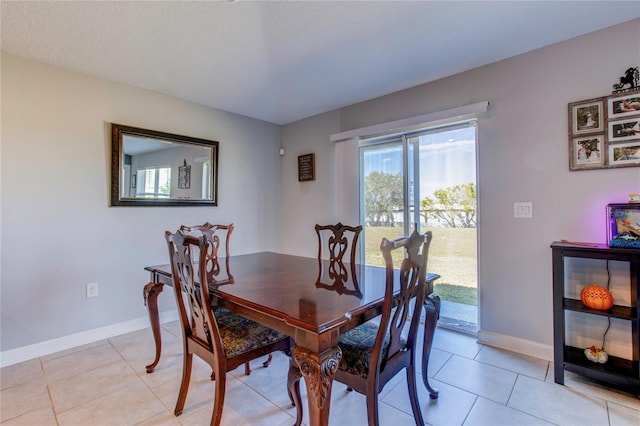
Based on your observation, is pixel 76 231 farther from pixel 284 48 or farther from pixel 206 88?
pixel 284 48

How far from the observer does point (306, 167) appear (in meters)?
3.92

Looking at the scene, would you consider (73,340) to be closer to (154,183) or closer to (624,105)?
(154,183)

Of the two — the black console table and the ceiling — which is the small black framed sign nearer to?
the ceiling

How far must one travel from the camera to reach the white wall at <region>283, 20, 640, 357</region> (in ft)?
6.73

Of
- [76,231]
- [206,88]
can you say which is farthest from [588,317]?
[76,231]

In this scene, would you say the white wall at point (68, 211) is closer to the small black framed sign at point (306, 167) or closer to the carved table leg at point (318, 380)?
the small black framed sign at point (306, 167)

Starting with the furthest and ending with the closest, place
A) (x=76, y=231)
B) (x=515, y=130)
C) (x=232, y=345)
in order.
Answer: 1. (x=76, y=231)
2. (x=515, y=130)
3. (x=232, y=345)

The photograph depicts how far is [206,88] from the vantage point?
9.72 feet

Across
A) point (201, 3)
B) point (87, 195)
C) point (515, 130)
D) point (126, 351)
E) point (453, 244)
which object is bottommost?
point (126, 351)

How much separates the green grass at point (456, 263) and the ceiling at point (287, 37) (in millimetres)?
1483

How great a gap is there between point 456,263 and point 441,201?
602 mm

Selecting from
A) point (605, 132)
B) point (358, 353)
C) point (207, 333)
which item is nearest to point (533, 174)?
point (605, 132)

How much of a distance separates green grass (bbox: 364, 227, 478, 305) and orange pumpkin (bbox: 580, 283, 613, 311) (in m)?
0.79

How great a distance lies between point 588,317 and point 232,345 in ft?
7.91
